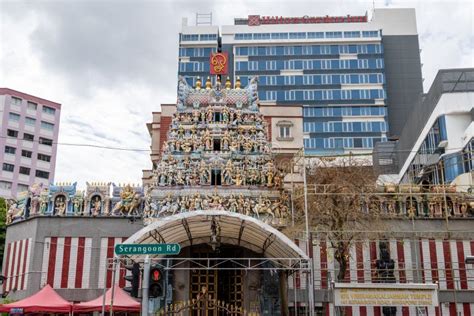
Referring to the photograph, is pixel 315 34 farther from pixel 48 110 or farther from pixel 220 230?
pixel 220 230

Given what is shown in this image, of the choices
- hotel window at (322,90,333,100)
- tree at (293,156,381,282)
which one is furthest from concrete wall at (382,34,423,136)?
tree at (293,156,381,282)

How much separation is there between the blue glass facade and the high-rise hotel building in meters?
0.15

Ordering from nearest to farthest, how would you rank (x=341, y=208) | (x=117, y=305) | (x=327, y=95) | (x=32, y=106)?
(x=341, y=208)
(x=117, y=305)
(x=32, y=106)
(x=327, y=95)

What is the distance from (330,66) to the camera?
8012cm

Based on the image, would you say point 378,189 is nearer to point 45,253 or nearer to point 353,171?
point 353,171

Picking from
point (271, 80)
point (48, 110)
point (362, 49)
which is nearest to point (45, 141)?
point (48, 110)

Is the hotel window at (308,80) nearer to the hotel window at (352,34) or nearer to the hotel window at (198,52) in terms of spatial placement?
the hotel window at (352,34)

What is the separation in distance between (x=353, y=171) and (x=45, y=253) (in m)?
19.7

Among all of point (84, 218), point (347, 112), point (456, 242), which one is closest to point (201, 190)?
point (84, 218)

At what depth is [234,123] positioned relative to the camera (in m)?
33.6

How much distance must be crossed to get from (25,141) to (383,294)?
66.8m

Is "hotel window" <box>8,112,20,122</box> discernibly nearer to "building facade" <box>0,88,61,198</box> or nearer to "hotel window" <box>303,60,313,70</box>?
"building facade" <box>0,88,61,198</box>

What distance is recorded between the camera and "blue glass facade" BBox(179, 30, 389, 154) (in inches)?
3044

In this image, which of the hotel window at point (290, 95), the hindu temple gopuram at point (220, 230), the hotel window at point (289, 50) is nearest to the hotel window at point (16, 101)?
the hotel window at point (290, 95)
